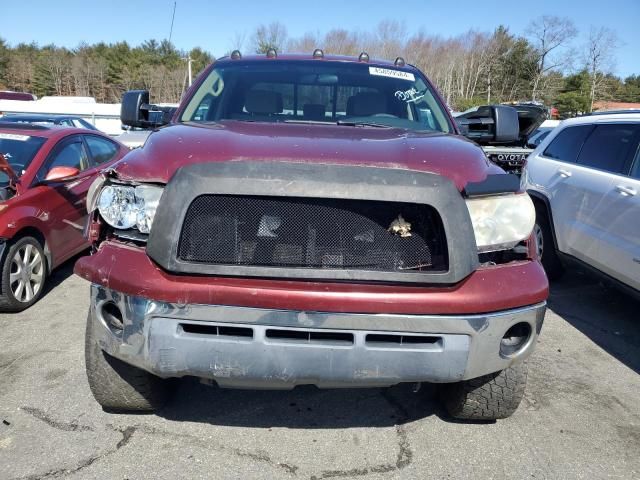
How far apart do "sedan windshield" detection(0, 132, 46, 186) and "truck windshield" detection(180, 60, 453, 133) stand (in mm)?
2536

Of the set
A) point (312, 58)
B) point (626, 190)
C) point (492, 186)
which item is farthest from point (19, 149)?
point (626, 190)

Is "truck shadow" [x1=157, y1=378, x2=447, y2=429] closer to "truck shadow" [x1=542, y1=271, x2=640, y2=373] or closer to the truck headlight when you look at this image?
the truck headlight

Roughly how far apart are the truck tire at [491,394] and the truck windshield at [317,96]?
157 cm

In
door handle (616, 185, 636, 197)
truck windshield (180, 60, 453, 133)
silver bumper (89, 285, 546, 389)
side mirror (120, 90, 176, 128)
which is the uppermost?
truck windshield (180, 60, 453, 133)

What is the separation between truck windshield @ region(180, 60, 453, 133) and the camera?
3420 millimetres

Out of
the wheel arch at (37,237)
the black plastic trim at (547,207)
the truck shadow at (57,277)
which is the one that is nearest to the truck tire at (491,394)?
the black plastic trim at (547,207)

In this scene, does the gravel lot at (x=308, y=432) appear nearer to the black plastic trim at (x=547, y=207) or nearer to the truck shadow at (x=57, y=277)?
the truck shadow at (x=57, y=277)

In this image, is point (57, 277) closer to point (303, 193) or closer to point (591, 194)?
point (303, 193)

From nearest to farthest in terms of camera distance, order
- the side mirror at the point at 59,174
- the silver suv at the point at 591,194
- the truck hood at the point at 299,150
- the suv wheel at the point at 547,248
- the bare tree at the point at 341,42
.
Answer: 1. the truck hood at the point at 299,150
2. the silver suv at the point at 591,194
3. the side mirror at the point at 59,174
4. the suv wheel at the point at 547,248
5. the bare tree at the point at 341,42

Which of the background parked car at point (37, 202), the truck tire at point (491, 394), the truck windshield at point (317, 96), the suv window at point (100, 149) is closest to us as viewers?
the truck tire at point (491, 394)

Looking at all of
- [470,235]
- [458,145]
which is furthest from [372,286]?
[458,145]

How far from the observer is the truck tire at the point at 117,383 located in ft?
8.62

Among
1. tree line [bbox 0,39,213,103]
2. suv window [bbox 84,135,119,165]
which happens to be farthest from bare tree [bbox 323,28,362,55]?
suv window [bbox 84,135,119,165]

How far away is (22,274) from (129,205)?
289 centimetres
